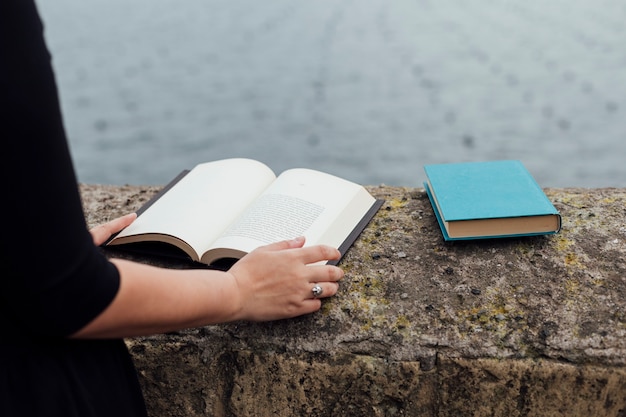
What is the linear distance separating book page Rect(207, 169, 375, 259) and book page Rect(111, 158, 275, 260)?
44 mm

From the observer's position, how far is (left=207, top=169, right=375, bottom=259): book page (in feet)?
4.50

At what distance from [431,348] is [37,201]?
0.71 m

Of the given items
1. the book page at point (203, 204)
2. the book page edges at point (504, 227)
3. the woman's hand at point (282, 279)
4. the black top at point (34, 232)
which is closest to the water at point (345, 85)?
the book page at point (203, 204)

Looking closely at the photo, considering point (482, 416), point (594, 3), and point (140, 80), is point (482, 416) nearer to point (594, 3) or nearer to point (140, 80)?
point (140, 80)

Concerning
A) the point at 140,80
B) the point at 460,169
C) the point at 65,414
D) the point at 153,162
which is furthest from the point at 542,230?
the point at 140,80

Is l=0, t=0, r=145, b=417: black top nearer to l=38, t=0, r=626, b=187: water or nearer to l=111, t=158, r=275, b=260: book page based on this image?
l=111, t=158, r=275, b=260: book page

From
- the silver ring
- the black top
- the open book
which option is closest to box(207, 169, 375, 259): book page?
the open book

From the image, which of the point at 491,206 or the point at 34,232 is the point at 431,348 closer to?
the point at 491,206

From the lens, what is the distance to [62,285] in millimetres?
872

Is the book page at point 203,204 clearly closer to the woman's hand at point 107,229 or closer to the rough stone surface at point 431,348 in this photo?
the woman's hand at point 107,229

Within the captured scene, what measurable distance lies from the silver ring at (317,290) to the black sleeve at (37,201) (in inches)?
17.7

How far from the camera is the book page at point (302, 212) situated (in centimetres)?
137

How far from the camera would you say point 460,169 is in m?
1.68

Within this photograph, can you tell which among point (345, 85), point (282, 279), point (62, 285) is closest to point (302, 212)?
point (282, 279)
